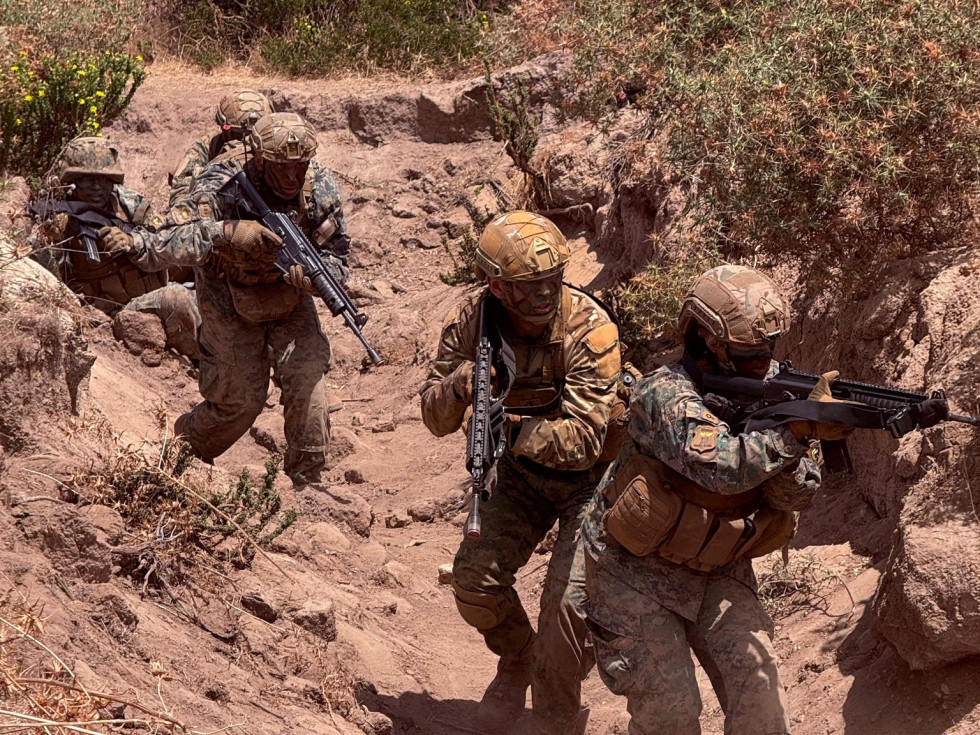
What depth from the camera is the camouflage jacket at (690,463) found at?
424 cm

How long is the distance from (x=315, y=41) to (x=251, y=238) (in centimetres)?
925

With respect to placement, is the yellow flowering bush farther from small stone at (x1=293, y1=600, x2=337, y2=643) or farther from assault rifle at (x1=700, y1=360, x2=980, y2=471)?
assault rifle at (x1=700, y1=360, x2=980, y2=471)

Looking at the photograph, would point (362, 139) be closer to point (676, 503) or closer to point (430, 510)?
point (430, 510)

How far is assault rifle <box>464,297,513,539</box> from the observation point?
5.06 metres

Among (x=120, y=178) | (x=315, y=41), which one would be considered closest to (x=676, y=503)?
(x=120, y=178)

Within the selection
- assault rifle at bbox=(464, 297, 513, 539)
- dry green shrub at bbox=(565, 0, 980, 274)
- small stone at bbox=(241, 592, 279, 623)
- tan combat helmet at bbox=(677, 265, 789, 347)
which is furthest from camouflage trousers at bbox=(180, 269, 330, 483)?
tan combat helmet at bbox=(677, 265, 789, 347)

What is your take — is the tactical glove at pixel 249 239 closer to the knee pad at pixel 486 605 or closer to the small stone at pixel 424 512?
the small stone at pixel 424 512

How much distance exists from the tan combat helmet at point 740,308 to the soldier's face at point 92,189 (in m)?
6.89

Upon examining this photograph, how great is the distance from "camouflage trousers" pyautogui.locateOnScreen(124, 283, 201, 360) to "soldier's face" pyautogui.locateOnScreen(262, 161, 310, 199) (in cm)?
322

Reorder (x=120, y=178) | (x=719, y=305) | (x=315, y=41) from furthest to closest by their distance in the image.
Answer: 1. (x=315, y=41)
2. (x=120, y=178)
3. (x=719, y=305)

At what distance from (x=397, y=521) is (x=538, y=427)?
358cm

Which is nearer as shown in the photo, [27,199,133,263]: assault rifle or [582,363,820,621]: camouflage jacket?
[582,363,820,621]: camouflage jacket

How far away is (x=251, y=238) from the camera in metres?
7.42

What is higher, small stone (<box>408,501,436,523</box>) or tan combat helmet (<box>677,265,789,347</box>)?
tan combat helmet (<box>677,265,789,347</box>)
